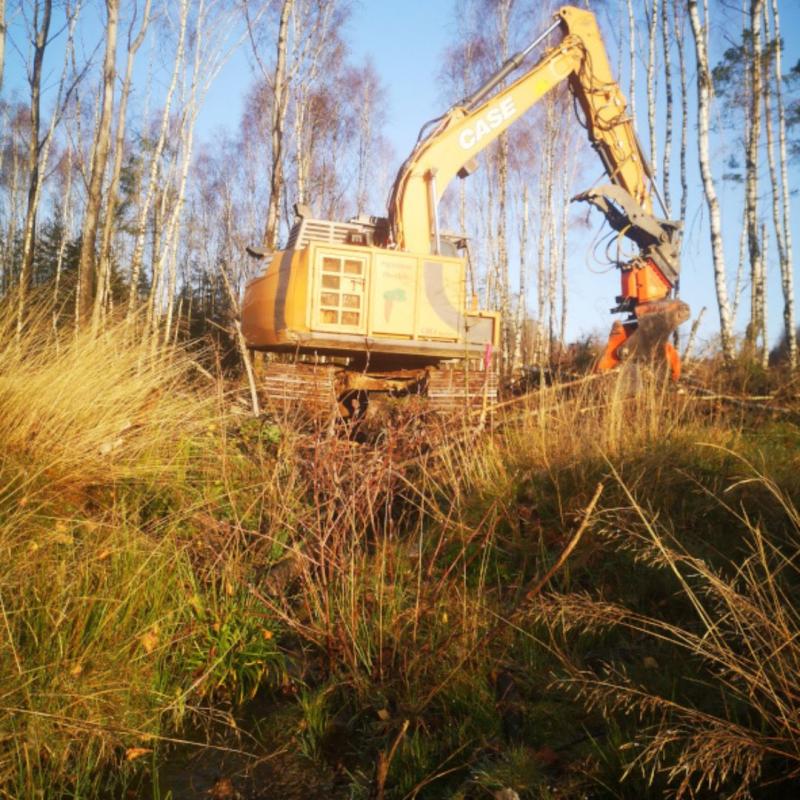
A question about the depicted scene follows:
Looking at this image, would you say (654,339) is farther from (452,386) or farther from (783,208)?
(783,208)

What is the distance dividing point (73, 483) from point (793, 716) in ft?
9.20

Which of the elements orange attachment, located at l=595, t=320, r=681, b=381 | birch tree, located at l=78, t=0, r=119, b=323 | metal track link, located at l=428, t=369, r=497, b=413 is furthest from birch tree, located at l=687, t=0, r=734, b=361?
birch tree, located at l=78, t=0, r=119, b=323

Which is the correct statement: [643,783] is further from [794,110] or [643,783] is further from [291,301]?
[794,110]

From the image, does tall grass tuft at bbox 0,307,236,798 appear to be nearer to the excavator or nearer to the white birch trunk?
the excavator

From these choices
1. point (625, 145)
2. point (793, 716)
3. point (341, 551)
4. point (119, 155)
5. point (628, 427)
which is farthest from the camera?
point (119, 155)

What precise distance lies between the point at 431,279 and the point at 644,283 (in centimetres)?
268

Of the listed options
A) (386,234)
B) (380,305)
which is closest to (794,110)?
(386,234)

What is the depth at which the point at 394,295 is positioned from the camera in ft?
22.7

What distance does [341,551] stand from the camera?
2619 mm

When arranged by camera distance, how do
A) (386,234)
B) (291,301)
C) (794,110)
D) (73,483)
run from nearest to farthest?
(73,483) → (291,301) → (386,234) → (794,110)

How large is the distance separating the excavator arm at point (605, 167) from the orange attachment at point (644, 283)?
0.01m

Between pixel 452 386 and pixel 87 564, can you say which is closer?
pixel 87 564

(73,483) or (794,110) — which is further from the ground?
(794,110)

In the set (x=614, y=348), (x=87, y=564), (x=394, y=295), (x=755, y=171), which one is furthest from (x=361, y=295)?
(x=755, y=171)
